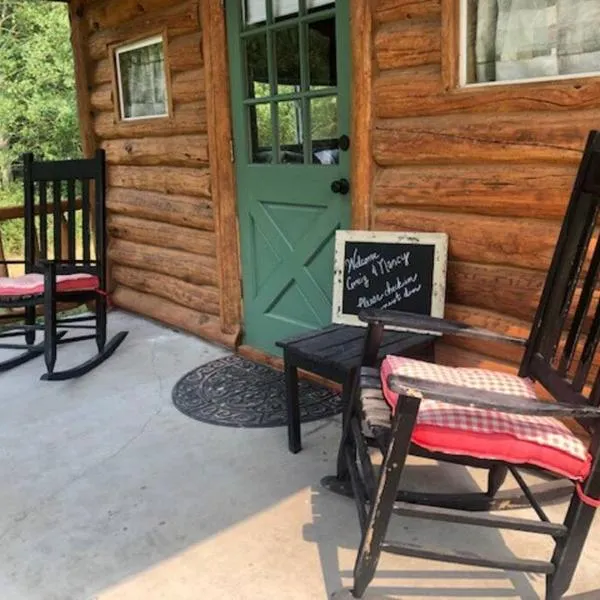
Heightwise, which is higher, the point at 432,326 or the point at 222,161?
the point at 222,161

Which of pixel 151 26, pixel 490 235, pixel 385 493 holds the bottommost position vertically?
pixel 385 493

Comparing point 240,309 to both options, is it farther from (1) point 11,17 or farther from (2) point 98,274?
(1) point 11,17

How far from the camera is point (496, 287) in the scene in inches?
92.4

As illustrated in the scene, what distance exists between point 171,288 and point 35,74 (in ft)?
31.8

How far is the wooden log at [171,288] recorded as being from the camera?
3836mm

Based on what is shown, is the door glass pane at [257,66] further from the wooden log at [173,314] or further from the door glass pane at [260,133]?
the wooden log at [173,314]

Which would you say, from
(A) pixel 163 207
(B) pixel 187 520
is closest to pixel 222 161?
(A) pixel 163 207

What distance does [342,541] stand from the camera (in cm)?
188

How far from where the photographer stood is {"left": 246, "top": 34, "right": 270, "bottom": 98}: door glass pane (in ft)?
10.1

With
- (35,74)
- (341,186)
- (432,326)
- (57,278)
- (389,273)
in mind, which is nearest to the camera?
(432,326)

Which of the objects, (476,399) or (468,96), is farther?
(468,96)

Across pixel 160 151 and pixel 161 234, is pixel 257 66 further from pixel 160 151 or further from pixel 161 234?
pixel 161 234

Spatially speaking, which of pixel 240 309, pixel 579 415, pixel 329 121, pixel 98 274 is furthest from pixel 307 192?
pixel 579 415

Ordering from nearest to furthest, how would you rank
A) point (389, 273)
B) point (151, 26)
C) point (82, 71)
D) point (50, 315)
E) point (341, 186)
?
1. point (389, 273)
2. point (341, 186)
3. point (50, 315)
4. point (151, 26)
5. point (82, 71)
